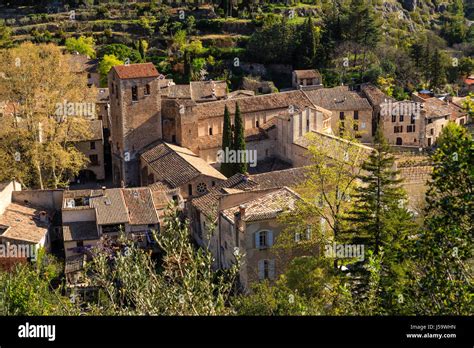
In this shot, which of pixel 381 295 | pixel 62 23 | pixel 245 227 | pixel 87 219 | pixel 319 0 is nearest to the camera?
pixel 381 295

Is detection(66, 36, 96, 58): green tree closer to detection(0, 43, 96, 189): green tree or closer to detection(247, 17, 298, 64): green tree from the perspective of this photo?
detection(247, 17, 298, 64): green tree

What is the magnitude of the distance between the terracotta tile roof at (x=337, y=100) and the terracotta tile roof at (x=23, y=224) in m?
21.7

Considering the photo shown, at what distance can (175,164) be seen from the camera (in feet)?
123

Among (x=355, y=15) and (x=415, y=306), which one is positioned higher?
(x=355, y=15)

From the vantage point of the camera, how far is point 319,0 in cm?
7588

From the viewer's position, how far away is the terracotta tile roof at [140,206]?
32094mm

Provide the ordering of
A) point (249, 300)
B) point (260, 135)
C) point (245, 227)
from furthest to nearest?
1. point (260, 135)
2. point (245, 227)
3. point (249, 300)

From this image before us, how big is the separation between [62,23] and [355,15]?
27.6m

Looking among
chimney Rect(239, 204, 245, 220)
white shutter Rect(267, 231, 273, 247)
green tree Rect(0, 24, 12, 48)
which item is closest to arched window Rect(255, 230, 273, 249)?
white shutter Rect(267, 231, 273, 247)

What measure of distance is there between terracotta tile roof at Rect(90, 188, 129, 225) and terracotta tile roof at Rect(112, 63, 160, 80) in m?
7.93

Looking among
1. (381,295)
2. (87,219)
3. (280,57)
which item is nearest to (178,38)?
(280,57)

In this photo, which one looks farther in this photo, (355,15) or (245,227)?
(355,15)

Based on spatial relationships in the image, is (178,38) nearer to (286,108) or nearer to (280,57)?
(280,57)

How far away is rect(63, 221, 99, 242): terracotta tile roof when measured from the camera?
3128 cm
